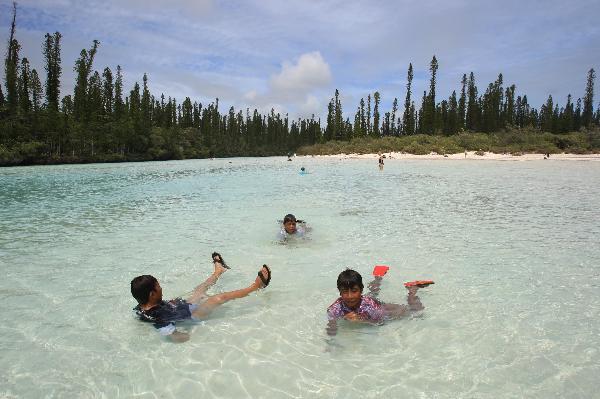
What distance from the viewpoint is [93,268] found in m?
7.20

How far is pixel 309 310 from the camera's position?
17.4ft

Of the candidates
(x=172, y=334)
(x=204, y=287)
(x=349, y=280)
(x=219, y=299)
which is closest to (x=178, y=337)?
(x=172, y=334)

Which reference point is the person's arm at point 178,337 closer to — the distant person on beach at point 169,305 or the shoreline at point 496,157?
the distant person on beach at point 169,305

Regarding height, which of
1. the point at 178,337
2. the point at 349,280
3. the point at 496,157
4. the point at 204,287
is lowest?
the point at 178,337

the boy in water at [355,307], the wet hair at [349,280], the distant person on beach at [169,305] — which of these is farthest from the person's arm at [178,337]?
the wet hair at [349,280]

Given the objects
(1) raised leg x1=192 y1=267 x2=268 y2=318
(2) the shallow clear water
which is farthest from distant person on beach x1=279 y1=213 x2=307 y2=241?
(1) raised leg x1=192 y1=267 x2=268 y2=318

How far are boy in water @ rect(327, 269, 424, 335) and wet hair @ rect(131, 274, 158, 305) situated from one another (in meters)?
2.23

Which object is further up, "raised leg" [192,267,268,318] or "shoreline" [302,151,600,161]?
"shoreline" [302,151,600,161]

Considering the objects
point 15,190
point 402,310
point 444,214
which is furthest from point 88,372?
point 15,190

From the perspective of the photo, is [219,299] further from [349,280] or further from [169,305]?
[349,280]

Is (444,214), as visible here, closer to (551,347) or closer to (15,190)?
(551,347)

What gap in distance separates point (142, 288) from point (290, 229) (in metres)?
4.75

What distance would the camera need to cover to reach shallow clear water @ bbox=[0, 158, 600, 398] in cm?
369

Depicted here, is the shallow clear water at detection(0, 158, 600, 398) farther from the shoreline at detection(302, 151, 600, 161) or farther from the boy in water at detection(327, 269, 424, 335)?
the shoreline at detection(302, 151, 600, 161)
